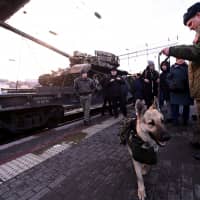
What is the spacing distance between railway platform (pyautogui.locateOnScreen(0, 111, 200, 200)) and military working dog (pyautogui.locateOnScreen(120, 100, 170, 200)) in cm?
36

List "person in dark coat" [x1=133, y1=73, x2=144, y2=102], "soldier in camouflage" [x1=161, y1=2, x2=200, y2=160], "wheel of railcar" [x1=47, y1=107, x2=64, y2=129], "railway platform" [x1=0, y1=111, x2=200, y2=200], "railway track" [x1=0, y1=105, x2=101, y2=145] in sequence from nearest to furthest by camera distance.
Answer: "railway platform" [x1=0, y1=111, x2=200, y2=200], "soldier in camouflage" [x1=161, y1=2, x2=200, y2=160], "railway track" [x1=0, y1=105, x2=101, y2=145], "person in dark coat" [x1=133, y1=73, x2=144, y2=102], "wheel of railcar" [x1=47, y1=107, x2=64, y2=129]

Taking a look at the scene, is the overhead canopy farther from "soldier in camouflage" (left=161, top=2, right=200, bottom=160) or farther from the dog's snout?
the dog's snout

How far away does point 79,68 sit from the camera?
9.64 metres

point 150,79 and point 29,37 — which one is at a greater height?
point 29,37

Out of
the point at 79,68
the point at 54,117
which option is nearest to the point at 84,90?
the point at 54,117

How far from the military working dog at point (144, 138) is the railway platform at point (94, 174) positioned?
1.20 feet

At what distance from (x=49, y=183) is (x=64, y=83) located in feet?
24.2

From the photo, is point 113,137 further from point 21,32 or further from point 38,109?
point 21,32

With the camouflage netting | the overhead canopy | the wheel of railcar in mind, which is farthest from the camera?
the camouflage netting

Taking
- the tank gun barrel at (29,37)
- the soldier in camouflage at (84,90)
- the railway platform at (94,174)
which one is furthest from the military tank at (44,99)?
the railway platform at (94,174)

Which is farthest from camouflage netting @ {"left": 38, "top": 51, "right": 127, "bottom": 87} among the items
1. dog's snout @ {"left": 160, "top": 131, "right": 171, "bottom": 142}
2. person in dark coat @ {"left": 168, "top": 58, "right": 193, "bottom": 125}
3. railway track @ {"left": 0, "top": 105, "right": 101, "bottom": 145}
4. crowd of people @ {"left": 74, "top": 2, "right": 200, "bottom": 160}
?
dog's snout @ {"left": 160, "top": 131, "right": 171, "bottom": 142}

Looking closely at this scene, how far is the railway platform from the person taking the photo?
2490 mm

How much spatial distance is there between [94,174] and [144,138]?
113 centimetres

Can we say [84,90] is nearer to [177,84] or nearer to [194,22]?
[177,84]
